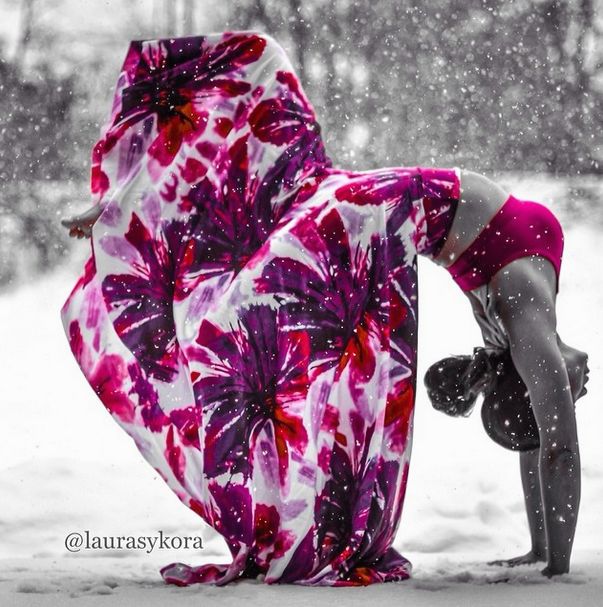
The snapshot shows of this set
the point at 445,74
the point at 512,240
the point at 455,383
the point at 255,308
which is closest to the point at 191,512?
the point at 455,383

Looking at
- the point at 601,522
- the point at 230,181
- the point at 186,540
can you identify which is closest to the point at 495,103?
the point at 601,522

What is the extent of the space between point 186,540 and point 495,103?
1879 mm

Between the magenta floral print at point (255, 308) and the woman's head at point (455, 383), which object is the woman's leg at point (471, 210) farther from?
the woman's head at point (455, 383)

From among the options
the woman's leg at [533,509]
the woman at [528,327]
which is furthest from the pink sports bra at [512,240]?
the woman's leg at [533,509]

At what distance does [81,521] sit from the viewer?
245 centimetres

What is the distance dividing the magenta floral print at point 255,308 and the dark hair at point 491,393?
0.22 m

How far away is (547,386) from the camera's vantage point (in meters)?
1.42

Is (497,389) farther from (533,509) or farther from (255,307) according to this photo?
(255,307)

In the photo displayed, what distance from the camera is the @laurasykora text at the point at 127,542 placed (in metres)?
2.13

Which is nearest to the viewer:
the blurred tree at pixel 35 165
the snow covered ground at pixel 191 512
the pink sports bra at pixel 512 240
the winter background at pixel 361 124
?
the snow covered ground at pixel 191 512

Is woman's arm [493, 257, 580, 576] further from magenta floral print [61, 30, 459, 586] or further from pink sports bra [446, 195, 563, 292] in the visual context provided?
magenta floral print [61, 30, 459, 586]

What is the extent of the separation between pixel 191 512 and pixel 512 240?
54.5 inches

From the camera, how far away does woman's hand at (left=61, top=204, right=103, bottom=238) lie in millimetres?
1567

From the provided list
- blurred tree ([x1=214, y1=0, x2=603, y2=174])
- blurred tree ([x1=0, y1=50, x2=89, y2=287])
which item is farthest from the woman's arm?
blurred tree ([x1=0, y1=50, x2=89, y2=287])
